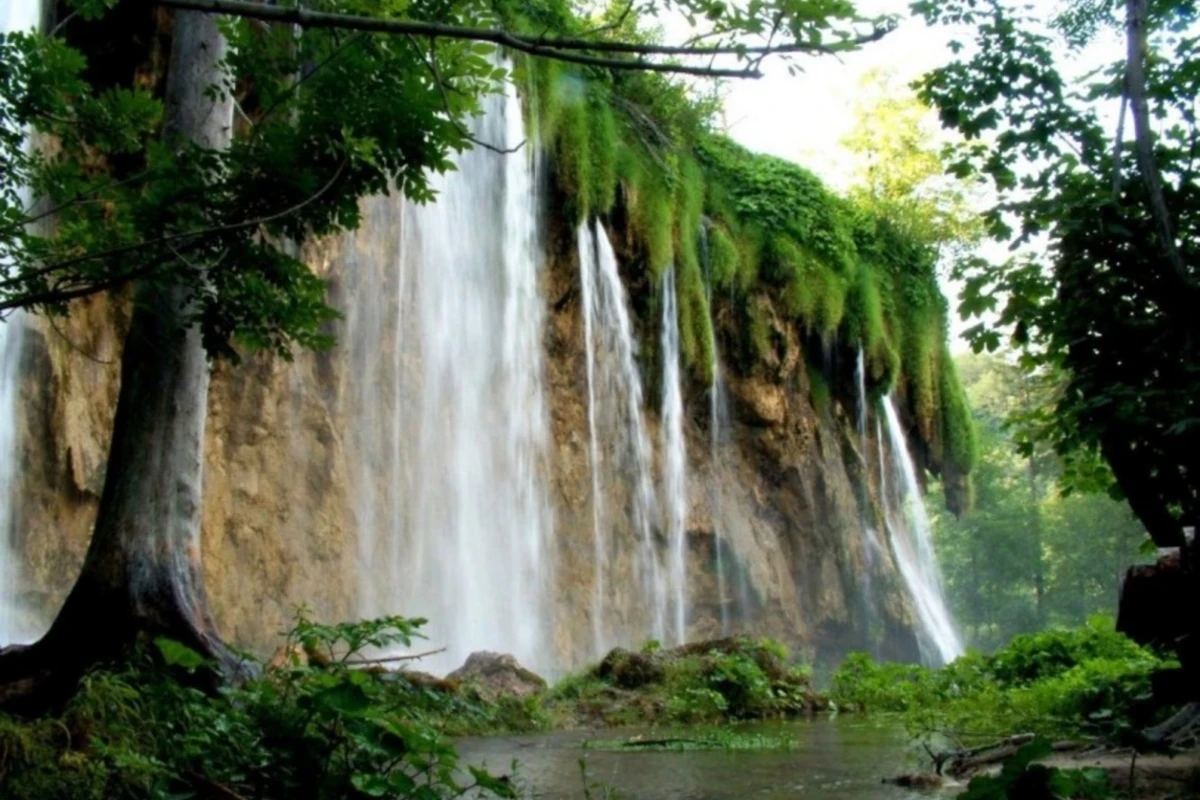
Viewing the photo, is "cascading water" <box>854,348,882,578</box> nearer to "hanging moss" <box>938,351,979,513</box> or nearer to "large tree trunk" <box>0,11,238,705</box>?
"hanging moss" <box>938,351,979,513</box>

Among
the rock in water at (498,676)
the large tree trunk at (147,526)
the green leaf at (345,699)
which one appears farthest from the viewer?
the rock in water at (498,676)

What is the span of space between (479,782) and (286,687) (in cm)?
97

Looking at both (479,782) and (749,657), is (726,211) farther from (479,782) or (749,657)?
(479,782)

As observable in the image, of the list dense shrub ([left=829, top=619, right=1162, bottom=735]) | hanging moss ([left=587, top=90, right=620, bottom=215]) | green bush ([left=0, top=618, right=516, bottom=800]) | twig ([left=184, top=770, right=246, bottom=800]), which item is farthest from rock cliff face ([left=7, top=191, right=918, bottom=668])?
dense shrub ([left=829, top=619, right=1162, bottom=735])

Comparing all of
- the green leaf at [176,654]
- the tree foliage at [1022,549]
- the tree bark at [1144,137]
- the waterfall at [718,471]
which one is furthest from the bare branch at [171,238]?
the tree foliage at [1022,549]

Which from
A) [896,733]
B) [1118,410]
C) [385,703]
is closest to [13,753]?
[385,703]

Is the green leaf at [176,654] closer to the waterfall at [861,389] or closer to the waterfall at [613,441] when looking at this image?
the waterfall at [613,441]

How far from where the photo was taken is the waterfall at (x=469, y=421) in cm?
1499

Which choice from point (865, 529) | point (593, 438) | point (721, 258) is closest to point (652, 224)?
point (721, 258)

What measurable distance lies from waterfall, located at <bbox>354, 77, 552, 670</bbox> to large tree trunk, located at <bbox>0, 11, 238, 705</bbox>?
29.4 ft

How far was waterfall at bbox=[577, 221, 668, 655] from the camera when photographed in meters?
17.8

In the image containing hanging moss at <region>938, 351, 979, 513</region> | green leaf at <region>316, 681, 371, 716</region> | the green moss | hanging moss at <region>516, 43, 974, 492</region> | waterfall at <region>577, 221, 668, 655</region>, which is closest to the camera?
green leaf at <region>316, 681, 371, 716</region>

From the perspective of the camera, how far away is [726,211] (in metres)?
22.1

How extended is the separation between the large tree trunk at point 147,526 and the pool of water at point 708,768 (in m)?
1.62
